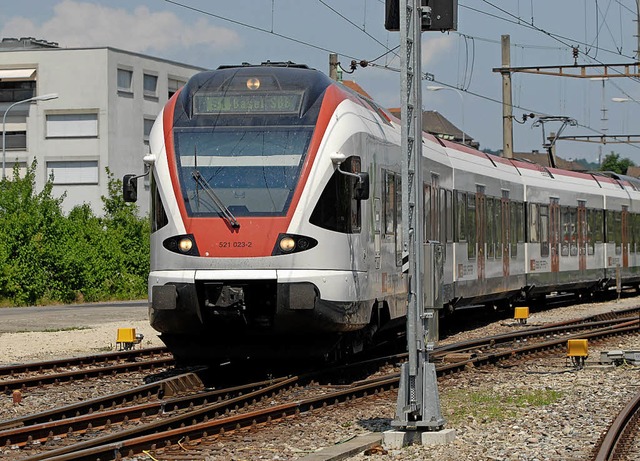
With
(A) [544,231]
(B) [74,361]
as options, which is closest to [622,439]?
(B) [74,361]

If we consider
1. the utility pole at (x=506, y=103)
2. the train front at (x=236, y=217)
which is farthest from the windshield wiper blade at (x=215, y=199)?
the utility pole at (x=506, y=103)

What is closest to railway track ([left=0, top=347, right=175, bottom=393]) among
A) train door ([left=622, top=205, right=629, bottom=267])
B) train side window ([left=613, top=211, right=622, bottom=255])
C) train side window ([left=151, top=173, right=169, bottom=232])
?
train side window ([left=151, top=173, right=169, bottom=232])

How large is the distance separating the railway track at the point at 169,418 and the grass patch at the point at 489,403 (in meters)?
1.02

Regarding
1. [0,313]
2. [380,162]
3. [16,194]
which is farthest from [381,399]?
[16,194]

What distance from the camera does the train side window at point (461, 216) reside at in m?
23.8

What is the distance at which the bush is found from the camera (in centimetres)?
3938

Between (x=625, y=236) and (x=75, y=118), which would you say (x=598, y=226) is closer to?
(x=625, y=236)

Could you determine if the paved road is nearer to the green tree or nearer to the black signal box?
the black signal box

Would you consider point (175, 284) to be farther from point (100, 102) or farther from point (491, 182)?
point (100, 102)

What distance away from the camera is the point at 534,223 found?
3152 cm

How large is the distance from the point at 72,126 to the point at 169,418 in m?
57.1

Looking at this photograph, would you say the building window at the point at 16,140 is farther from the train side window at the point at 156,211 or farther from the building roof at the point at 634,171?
the building roof at the point at 634,171

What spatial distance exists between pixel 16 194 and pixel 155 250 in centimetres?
2594

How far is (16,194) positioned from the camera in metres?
39.8
